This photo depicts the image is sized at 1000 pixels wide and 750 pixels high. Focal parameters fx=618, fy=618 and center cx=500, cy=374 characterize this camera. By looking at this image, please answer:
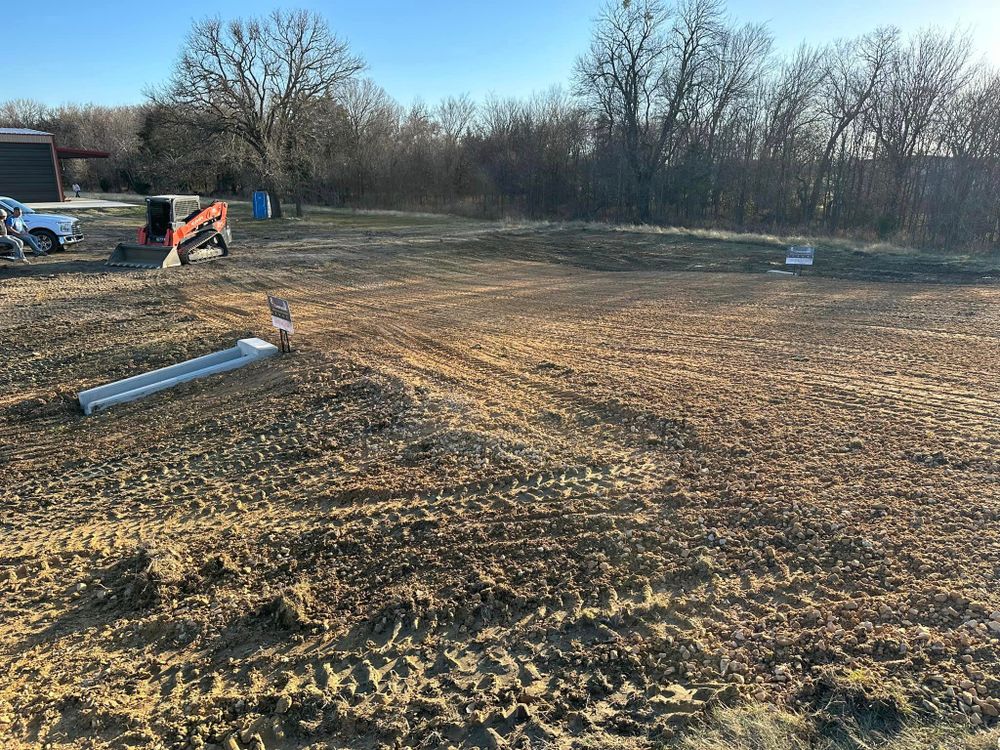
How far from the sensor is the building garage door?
1320 inches

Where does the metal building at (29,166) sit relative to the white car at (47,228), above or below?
above

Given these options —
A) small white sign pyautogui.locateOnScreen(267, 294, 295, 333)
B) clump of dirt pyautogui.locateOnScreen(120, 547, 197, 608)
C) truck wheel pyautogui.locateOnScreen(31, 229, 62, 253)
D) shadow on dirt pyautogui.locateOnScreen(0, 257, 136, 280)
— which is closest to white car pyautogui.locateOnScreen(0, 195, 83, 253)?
truck wheel pyautogui.locateOnScreen(31, 229, 62, 253)

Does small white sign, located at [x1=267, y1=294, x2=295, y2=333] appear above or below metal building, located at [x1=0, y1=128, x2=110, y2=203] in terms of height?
below

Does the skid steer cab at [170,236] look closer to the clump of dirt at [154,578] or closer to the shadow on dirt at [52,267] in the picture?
the shadow on dirt at [52,267]

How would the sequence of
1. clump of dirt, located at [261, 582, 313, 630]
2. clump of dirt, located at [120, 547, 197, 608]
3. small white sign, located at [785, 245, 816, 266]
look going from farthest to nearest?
small white sign, located at [785, 245, 816, 266], clump of dirt, located at [120, 547, 197, 608], clump of dirt, located at [261, 582, 313, 630]

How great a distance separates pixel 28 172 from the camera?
34.5m

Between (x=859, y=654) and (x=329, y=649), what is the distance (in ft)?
9.90

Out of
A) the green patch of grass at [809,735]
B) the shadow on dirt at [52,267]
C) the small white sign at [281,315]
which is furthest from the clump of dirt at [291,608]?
the shadow on dirt at [52,267]

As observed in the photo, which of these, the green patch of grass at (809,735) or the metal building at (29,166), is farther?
the metal building at (29,166)

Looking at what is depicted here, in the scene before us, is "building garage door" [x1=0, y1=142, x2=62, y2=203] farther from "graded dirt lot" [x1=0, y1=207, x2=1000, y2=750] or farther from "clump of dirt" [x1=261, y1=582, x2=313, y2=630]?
"clump of dirt" [x1=261, y1=582, x2=313, y2=630]

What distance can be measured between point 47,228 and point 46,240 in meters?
0.36

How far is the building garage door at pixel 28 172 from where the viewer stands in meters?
33.5

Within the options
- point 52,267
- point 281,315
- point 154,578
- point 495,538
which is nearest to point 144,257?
point 52,267

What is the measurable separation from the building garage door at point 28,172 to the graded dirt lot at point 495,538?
3204 cm
